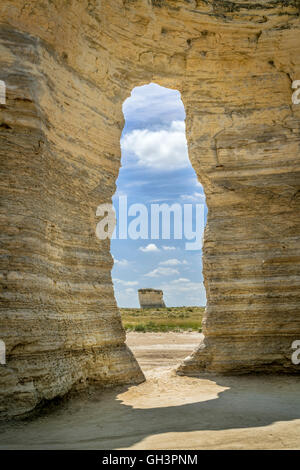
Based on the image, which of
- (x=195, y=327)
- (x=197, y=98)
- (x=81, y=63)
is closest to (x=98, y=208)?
(x=81, y=63)

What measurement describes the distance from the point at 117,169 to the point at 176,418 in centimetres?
599

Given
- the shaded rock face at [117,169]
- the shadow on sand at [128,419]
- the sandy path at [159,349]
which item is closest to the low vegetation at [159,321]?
the sandy path at [159,349]

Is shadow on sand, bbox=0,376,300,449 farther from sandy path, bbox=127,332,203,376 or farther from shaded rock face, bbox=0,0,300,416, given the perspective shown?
sandy path, bbox=127,332,203,376

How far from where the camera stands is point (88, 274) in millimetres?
8742

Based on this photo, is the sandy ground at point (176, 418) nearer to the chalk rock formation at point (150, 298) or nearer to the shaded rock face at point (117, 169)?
the shaded rock face at point (117, 169)

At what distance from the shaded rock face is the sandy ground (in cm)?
50

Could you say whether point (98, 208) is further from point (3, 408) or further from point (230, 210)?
point (3, 408)

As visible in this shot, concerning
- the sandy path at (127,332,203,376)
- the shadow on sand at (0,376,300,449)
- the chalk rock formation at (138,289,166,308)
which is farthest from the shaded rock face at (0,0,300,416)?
the chalk rock formation at (138,289,166,308)

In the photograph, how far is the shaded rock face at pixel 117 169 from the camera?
6.84 m

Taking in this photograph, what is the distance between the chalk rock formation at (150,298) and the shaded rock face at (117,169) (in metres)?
31.7

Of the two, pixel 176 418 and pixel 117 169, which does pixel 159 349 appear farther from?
pixel 176 418

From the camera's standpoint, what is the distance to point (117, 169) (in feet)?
33.5

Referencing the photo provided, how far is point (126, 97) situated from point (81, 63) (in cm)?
185

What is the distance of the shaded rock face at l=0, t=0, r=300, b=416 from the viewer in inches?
269
